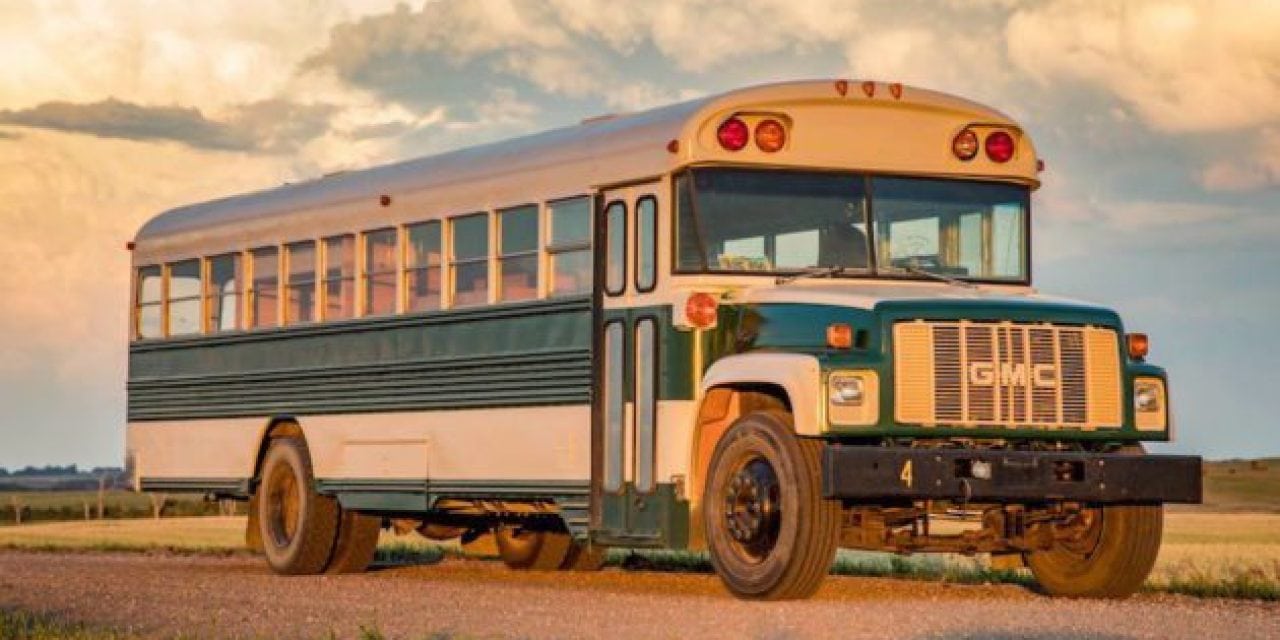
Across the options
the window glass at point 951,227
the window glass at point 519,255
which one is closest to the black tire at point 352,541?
the window glass at point 519,255

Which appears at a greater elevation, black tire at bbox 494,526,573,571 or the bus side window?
the bus side window

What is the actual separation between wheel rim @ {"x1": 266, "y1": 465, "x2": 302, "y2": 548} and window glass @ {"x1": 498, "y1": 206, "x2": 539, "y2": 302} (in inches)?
145

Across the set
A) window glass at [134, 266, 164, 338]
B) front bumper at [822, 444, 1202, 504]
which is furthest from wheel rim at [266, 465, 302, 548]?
front bumper at [822, 444, 1202, 504]

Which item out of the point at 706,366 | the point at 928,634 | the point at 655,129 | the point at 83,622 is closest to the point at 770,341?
the point at 706,366

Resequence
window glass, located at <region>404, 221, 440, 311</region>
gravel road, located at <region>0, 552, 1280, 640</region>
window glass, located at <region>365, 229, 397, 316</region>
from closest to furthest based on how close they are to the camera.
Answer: gravel road, located at <region>0, 552, 1280, 640</region>, window glass, located at <region>404, 221, 440, 311</region>, window glass, located at <region>365, 229, 397, 316</region>

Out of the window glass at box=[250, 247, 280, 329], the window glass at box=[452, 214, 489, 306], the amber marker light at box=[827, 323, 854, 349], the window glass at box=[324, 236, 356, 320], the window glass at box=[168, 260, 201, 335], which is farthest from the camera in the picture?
the window glass at box=[168, 260, 201, 335]

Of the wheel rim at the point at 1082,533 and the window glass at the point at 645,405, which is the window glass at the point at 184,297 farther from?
the wheel rim at the point at 1082,533

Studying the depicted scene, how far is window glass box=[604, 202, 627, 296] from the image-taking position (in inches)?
642

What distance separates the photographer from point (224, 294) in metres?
21.9

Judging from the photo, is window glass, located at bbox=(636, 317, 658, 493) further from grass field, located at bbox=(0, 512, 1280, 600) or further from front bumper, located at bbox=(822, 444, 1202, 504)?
grass field, located at bbox=(0, 512, 1280, 600)

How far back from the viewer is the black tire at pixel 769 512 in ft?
47.4

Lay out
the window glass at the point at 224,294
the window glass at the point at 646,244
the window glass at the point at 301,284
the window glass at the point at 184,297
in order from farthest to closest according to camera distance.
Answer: the window glass at the point at 184,297, the window glass at the point at 224,294, the window glass at the point at 301,284, the window glass at the point at 646,244

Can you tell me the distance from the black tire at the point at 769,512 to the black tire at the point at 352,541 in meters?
5.75

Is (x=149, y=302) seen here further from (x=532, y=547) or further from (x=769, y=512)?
(x=769, y=512)
